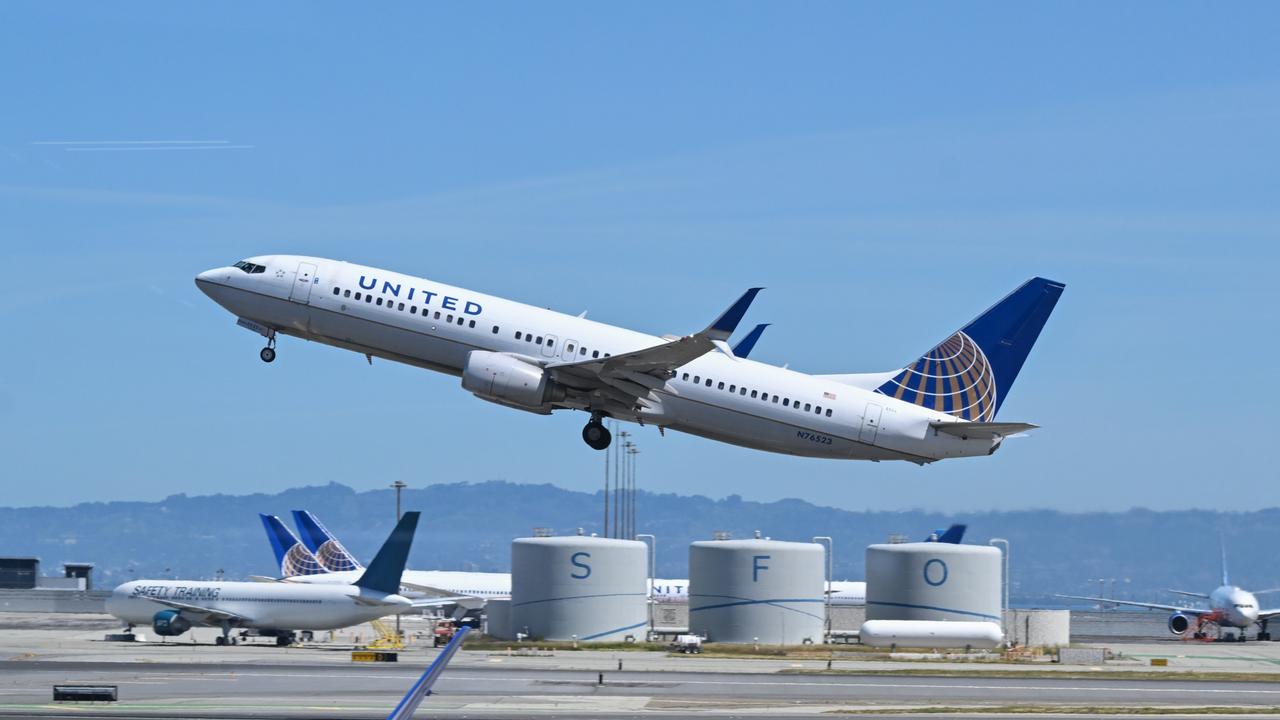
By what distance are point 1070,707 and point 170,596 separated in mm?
57927

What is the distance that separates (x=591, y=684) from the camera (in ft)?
197

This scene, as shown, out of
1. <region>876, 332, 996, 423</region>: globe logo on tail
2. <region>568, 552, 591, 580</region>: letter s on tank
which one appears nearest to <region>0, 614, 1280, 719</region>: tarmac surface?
<region>568, 552, 591, 580</region>: letter s on tank

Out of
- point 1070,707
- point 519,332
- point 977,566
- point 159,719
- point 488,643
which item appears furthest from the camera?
point 977,566

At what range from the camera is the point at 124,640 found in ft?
298

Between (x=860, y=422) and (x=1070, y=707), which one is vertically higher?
(x=860, y=422)

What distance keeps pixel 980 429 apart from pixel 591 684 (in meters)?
17.8

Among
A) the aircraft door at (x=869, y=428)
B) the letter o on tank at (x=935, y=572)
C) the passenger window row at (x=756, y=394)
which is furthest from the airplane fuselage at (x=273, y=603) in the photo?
the aircraft door at (x=869, y=428)

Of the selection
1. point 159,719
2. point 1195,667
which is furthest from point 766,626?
point 159,719

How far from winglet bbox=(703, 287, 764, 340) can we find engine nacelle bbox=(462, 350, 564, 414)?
755 centimetres

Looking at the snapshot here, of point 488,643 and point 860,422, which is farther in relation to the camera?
point 488,643

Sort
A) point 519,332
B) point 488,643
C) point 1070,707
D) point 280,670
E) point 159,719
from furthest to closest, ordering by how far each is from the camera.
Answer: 1. point 488,643
2. point 280,670
3. point 519,332
4. point 1070,707
5. point 159,719

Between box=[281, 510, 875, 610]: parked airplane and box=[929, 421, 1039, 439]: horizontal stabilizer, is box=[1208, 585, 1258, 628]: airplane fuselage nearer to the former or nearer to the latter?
box=[281, 510, 875, 610]: parked airplane

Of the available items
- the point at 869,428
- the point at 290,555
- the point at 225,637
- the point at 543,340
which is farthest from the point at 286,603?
the point at 869,428

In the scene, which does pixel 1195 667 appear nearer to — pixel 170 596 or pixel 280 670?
pixel 280 670
